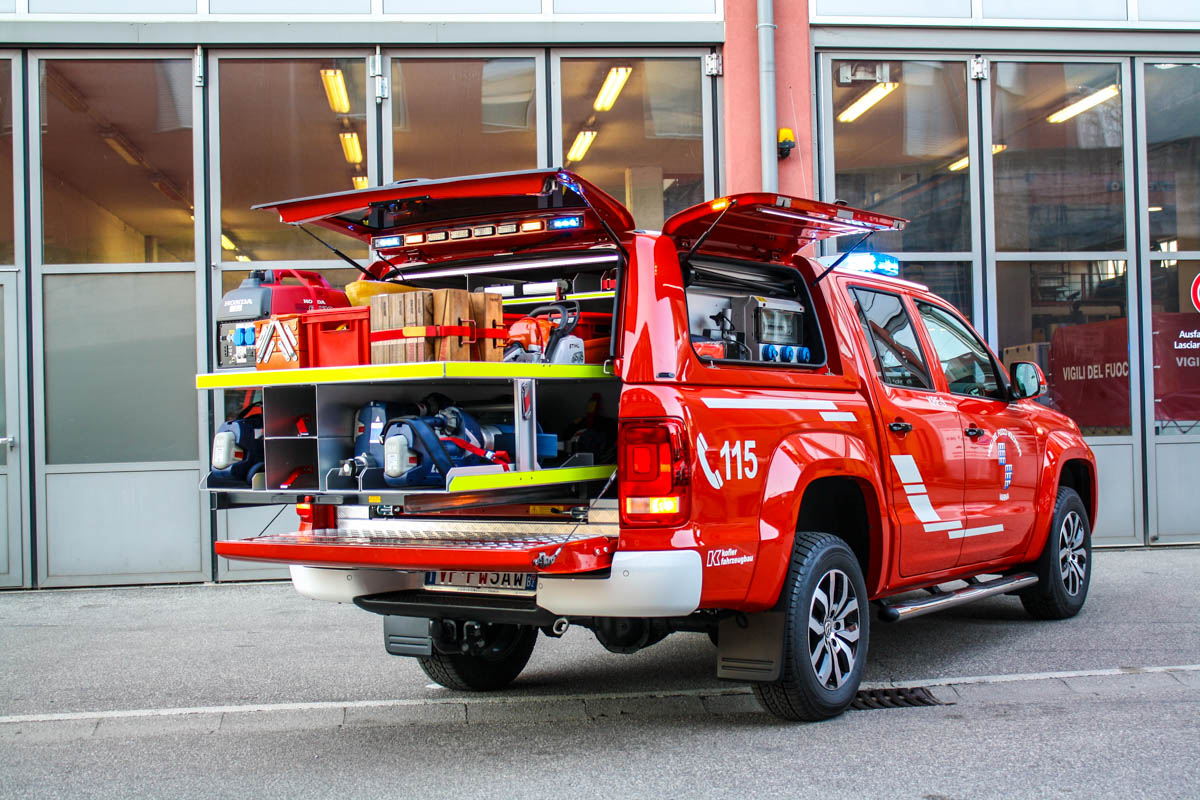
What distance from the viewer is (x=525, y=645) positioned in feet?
20.2

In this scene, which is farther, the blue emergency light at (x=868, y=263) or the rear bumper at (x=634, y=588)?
the blue emergency light at (x=868, y=263)

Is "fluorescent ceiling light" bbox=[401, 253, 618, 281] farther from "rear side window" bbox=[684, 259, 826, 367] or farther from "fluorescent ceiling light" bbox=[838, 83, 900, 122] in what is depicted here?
"fluorescent ceiling light" bbox=[838, 83, 900, 122]

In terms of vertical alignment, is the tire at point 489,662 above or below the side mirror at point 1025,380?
below

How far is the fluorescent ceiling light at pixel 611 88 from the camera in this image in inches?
422

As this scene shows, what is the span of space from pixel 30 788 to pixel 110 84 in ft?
24.2

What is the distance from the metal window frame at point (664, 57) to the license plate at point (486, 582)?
20.6ft

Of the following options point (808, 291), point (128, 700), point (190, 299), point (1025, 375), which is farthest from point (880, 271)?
point (190, 299)

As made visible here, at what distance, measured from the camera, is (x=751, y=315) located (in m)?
5.38

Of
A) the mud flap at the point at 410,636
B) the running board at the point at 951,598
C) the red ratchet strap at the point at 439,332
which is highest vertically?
the red ratchet strap at the point at 439,332

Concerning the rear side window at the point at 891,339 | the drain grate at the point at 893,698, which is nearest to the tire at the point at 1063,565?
the rear side window at the point at 891,339

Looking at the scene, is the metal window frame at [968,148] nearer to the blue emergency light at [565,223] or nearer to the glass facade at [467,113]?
the glass facade at [467,113]

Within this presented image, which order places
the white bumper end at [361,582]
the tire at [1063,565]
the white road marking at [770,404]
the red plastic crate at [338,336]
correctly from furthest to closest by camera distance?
1. the tire at [1063,565]
2. the white bumper end at [361,582]
3. the red plastic crate at [338,336]
4. the white road marking at [770,404]

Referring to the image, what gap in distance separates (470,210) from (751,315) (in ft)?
4.54

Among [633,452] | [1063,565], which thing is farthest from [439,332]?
[1063,565]
